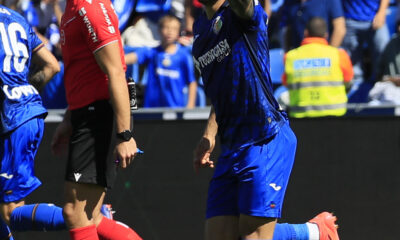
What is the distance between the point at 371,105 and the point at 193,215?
1.76 m

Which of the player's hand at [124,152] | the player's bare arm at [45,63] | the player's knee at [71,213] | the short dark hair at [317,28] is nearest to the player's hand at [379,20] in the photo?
the short dark hair at [317,28]

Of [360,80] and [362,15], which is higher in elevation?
[362,15]

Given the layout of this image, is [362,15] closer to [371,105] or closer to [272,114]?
[371,105]

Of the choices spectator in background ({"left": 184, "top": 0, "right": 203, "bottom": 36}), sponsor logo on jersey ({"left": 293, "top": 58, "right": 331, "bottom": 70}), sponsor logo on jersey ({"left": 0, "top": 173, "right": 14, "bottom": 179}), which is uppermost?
spectator in background ({"left": 184, "top": 0, "right": 203, "bottom": 36})

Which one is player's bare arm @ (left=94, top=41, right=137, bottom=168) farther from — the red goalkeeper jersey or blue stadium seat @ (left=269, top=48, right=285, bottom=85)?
blue stadium seat @ (left=269, top=48, right=285, bottom=85)

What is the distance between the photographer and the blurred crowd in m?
7.54

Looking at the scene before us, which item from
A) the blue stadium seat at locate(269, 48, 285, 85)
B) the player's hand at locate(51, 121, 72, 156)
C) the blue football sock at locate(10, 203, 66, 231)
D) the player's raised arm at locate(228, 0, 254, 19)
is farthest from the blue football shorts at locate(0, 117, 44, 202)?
the blue stadium seat at locate(269, 48, 285, 85)

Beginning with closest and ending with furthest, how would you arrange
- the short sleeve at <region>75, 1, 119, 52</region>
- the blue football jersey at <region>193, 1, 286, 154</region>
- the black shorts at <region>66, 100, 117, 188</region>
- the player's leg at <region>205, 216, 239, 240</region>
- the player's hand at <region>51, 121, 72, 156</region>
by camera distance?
the blue football jersey at <region>193, 1, 286, 154</region> → the player's leg at <region>205, 216, 239, 240</region> → the short sleeve at <region>75, 1, 119, 52</region> → the black shorts at <region>66, 100, 117, 188</region> → the player's hand at <region>51, 121, 72, 156</region>

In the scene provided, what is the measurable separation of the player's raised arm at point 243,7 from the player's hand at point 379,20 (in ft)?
13.8

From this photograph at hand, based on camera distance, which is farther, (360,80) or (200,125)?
(360,80)

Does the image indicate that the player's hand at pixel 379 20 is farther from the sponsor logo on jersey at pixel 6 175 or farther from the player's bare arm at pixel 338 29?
the sponsor logo on jersey at pixel 6 175

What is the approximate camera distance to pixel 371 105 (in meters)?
6.70

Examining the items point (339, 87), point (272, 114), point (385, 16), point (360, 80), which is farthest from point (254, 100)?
point (385, 16)

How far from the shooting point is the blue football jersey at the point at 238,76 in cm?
433
